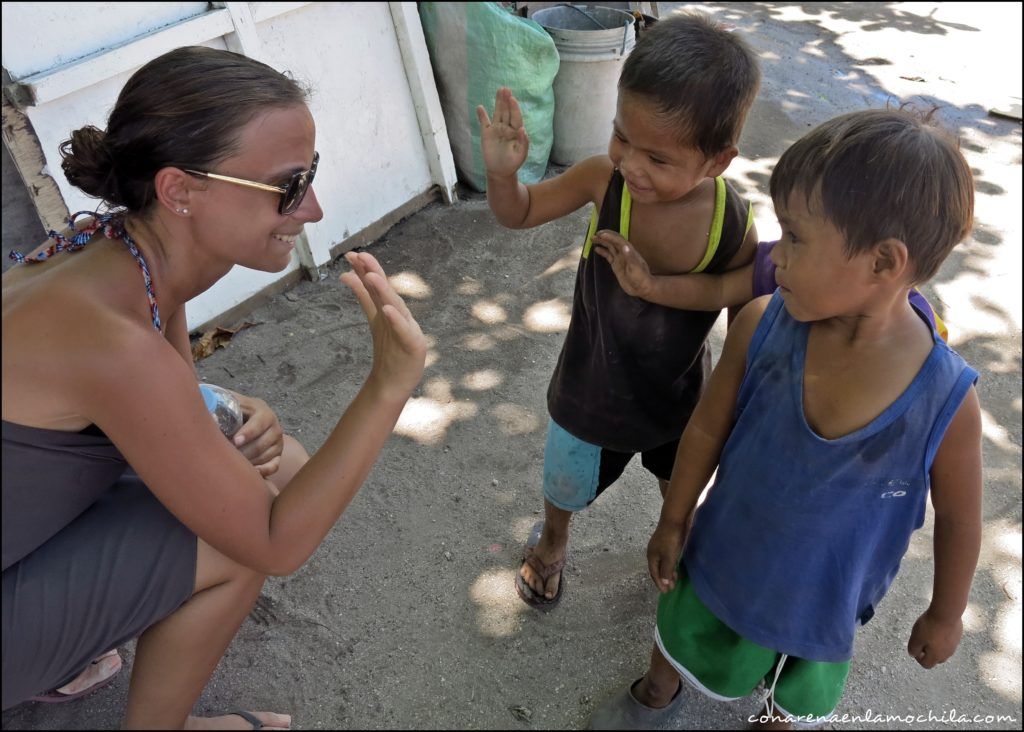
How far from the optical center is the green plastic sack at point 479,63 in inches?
154

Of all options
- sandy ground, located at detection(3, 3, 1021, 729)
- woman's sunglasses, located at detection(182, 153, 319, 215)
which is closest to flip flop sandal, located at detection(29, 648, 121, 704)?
sandy ground, located at detection(3, 3, 1021, 729)

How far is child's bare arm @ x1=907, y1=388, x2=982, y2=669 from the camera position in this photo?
4.69 ft

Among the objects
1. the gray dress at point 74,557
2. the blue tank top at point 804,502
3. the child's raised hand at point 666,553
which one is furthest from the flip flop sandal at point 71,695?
the blue tank top at point 804,502

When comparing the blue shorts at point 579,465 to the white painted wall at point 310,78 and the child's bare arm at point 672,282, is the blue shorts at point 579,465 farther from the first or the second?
the white painted wall at point 310,78

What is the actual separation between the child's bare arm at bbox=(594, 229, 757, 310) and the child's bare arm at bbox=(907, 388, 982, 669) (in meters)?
0.56

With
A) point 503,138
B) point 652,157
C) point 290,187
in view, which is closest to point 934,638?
point 652,157

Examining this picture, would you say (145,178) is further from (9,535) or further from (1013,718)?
(1013,718)

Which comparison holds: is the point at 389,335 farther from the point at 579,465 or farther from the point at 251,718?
the point at 251,718

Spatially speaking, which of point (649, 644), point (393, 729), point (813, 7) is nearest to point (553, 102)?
point (649, 644)

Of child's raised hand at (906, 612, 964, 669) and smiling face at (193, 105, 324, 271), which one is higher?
smiling face at (193, 105, 324, 271)

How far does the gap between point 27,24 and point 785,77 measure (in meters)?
4.89

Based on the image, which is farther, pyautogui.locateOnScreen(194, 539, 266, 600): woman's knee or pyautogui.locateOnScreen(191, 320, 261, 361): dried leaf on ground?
pyautogui.locateOnScreen(191, 320, 261, 361): dried leaf on ground

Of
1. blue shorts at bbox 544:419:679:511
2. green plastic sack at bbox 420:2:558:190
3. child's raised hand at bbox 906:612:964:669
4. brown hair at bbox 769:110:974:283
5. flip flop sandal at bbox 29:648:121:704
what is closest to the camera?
brown hair at bbox 769:110:974:283

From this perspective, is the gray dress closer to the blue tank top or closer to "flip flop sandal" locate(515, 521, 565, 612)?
"flip flop sandal" locate(515, 521, 565, 612)
